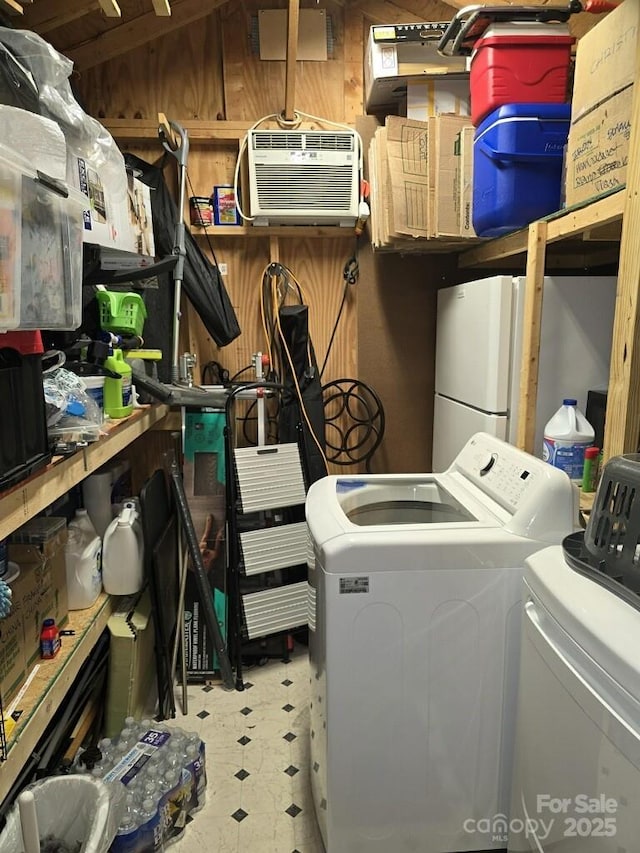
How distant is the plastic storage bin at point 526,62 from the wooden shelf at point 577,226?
44cm

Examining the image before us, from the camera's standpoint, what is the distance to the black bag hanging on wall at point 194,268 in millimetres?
2682

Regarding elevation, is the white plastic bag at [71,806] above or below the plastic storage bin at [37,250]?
below

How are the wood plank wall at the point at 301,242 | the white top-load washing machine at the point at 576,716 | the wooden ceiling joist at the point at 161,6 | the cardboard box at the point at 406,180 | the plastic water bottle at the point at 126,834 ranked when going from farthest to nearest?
1. the wood plank wall at the point at 301,242
2. the cardboard box at the point at 406,180
3. the wooden ceiling joist at the point at 161,6
4. the plastic water bottle at the point at 126,834
5. the white top-load washing machine at the point at 576,716

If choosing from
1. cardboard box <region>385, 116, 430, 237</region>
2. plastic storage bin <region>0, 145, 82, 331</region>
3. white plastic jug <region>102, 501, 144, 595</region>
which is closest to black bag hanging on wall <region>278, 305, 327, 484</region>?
cardboard box <region>385, 116, 430, 237</region>

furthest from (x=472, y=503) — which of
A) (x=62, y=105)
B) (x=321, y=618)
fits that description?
(x=62, y=105)

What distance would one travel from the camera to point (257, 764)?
2.04 m

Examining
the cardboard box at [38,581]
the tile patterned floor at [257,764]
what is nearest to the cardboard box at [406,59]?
the cardboard box at [38,581]

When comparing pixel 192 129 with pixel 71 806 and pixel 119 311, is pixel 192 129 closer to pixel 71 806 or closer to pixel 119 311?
pixel 119 311

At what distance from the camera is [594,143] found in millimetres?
1531

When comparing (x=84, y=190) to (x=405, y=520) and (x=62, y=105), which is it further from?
(x=405, y=520)

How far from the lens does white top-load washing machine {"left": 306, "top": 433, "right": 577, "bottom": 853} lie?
1.42 metres

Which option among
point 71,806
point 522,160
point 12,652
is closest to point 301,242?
point 522,160

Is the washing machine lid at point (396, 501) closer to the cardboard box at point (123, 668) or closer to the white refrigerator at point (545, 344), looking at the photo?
the white refrigerator at point (545, 344)

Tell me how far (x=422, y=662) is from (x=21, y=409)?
114 cm
